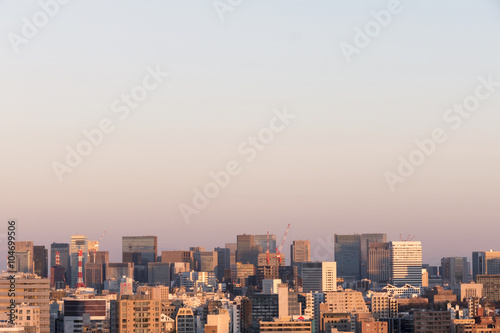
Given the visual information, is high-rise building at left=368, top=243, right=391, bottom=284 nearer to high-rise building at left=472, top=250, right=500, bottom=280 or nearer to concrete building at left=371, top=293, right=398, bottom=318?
high-rise building at left=472, top=250, right=500, bottom=280

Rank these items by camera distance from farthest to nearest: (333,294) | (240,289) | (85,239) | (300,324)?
(85,239)
(240,289)
(333,294)
(300,324)

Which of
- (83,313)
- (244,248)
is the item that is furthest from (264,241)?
(83,313)

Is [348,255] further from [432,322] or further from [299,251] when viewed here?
[432,322]

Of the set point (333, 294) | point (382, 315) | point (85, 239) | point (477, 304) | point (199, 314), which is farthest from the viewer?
point (85, 239)

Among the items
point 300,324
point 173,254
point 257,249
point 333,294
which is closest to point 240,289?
point 333,294

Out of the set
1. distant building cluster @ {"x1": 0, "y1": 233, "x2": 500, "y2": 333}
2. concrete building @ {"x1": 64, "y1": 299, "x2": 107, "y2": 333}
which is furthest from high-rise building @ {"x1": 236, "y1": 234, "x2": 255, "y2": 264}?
concrete building @ {"x1": 64, "y1": 299, "x2": 107, "y2": 333}

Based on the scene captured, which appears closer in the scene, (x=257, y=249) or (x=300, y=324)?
(x=300, y=324)

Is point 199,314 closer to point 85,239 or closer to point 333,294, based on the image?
point 333,294
